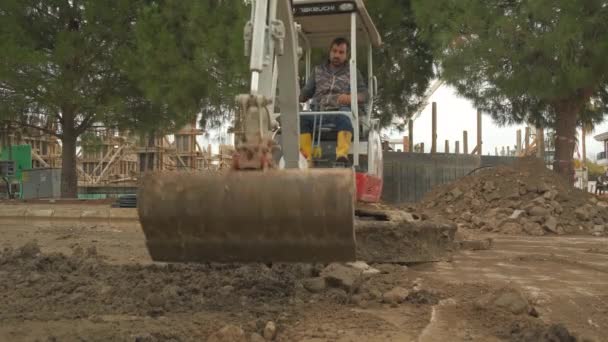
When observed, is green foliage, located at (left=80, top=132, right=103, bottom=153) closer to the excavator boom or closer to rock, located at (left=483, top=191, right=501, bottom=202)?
rock, located at (left=483, top=191, right=501, bottom=202)

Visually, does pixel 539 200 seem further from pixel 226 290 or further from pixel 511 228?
pixel 226 290

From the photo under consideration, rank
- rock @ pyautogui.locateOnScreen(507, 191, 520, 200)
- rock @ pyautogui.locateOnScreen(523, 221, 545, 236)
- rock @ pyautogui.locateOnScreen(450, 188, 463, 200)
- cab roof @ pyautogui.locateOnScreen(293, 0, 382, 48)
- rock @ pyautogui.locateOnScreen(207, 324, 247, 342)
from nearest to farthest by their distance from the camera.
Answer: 1. rock @ pyautogui.locateOnScreen(207, 324, 247, 342)
2. cab roof @ pyautogui.locateOnScreen(293, 0, 382, 48)
3. rock @ pyautogui.locateOnScreen(523, 221, 545, 236)
4. rock @ pyautogui.locateOnScreen(507, 191, 520, 200)
5. rock @ pyautogui.locateOnScreen(450, 188, 463, 200)

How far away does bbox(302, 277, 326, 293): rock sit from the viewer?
16.4 feet

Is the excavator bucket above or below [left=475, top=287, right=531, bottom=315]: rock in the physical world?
above

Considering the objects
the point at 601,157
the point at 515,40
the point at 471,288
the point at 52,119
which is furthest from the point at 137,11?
the point at 601,157

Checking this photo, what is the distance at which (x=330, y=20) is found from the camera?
282 inches

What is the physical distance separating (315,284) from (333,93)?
2.35 meters

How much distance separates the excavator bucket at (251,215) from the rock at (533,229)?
8.20m

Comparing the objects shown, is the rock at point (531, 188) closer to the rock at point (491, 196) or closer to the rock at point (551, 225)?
the rock at point (491, 196)

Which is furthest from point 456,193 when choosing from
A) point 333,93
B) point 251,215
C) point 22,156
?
point 22,156

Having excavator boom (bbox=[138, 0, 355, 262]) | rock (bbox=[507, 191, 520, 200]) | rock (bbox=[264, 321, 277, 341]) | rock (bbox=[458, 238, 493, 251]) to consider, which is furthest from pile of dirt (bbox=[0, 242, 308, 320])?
rock (bbox=[507, 191, 520, 200])

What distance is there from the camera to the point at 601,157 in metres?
58.2

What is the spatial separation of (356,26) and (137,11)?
9.02m

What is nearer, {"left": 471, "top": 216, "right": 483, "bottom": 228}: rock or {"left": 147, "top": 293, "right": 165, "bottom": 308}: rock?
{"left": 147, "top": 293, "right": 165, "bottom": 308}: rock
